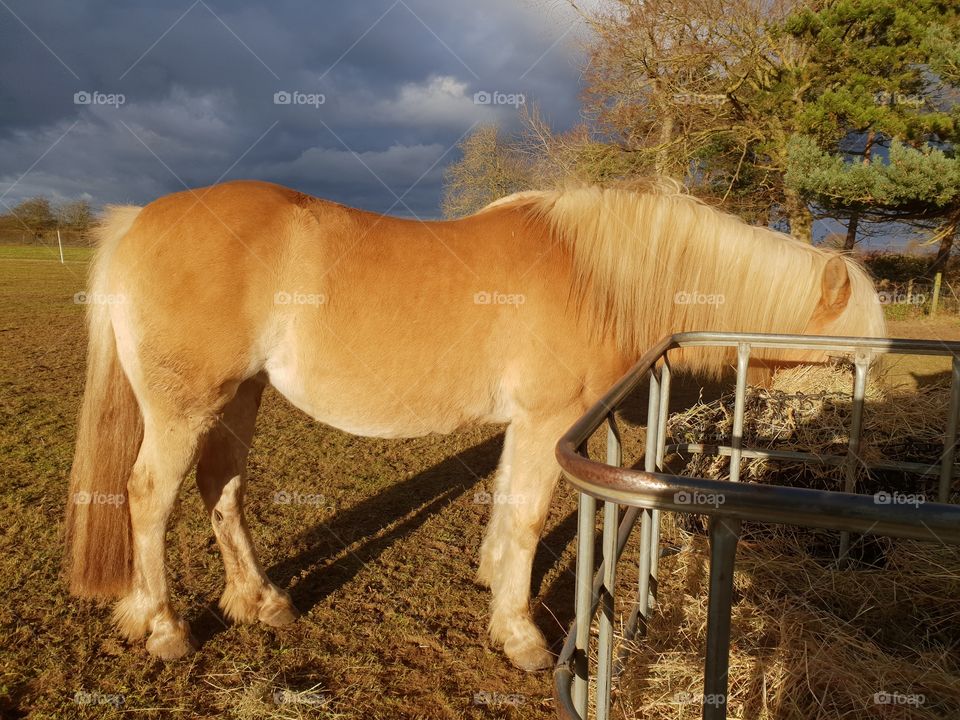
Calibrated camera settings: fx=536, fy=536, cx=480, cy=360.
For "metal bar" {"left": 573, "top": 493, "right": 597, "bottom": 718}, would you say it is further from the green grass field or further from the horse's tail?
the horse's tail

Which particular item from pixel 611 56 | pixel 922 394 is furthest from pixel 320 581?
pixel 611 56

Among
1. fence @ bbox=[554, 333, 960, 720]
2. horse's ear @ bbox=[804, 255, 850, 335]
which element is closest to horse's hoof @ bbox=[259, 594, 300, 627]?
fence @ bbox=[554, 333, 960, 720]

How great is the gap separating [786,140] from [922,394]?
10.5m

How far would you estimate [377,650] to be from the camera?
2766 mm

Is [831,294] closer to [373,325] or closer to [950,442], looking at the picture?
[950,442]

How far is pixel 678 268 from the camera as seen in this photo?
2.95 metres

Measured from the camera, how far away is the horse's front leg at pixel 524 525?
2.73 meters

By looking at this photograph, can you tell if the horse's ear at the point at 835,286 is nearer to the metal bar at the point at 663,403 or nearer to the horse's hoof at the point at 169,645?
the metal bar at the point at 663,403

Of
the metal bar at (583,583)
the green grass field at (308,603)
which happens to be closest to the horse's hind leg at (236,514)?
the green grass field at (308,603)

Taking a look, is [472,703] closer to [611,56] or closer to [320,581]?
[320,581]

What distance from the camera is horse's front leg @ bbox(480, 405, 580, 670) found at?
2.73 m

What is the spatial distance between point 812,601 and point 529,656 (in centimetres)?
147

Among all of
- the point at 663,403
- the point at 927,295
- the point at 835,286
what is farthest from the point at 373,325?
the point at 927,295

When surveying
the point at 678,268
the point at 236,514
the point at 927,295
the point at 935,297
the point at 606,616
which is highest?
the point at 927,295
